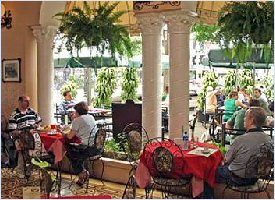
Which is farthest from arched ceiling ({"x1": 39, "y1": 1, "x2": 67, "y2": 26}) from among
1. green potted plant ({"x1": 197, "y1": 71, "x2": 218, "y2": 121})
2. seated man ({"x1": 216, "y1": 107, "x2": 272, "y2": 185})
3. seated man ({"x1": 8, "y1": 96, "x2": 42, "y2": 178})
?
green potted plant ({"x1": 197, "y1": 71, "x2": 218, "y2": 121})

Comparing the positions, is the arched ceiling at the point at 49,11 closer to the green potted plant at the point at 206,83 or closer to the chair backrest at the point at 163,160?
the chair backrest at the point at 163,160

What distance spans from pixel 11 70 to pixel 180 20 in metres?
3.93

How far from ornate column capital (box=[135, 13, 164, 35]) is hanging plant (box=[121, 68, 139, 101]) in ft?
14.2

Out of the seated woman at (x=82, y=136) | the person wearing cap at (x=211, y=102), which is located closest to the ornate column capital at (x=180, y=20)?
the seated woman at (x=82, y=136)

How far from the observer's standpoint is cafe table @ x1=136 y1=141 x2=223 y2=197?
4.83m

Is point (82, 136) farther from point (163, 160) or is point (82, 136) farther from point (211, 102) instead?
point (211, 102)

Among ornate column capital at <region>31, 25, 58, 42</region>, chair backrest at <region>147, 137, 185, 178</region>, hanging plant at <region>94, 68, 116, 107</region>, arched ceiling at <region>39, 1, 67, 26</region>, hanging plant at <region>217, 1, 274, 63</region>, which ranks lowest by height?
chair backrest at <region>147, 137, 185, 178</region>

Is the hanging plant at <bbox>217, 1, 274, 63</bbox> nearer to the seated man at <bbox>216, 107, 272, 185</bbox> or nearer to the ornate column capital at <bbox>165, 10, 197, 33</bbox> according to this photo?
the ornate column capital at <bbox>165, 10, 197, 33</bbox>

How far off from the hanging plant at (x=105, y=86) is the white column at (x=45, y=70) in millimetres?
3338

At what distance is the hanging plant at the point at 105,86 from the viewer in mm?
11309

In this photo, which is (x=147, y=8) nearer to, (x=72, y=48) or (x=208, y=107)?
(x=72, y=48)

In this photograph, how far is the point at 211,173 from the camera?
16.3ft

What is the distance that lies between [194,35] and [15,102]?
240 inches

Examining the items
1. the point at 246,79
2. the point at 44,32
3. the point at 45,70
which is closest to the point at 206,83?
the point at 246,79
